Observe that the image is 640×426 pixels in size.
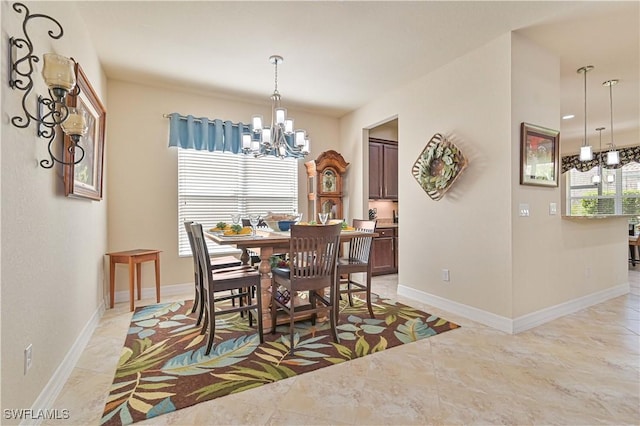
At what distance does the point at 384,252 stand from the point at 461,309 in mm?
1974

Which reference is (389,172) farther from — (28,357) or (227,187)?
(28,357)

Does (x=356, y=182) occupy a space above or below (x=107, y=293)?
above

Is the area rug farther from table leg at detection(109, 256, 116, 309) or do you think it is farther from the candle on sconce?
the candle on sconce

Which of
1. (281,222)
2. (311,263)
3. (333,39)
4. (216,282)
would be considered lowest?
(216,282)

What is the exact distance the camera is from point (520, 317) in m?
2.74

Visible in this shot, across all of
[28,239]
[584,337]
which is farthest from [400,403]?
[28,239]

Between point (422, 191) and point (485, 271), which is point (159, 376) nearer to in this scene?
point (485, 271)

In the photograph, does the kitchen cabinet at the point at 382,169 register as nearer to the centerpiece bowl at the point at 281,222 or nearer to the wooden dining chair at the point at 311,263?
the centerpiece bowl at the point at 281,222

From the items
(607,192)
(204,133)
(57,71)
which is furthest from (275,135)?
(607,192)

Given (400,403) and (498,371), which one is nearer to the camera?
(400,403)

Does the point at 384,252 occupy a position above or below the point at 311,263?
below

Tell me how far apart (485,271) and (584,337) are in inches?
35.3

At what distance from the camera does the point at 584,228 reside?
3350 millimetres

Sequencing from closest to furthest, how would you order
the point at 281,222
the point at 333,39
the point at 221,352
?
the point at 221,352, the point at 333,39, the point at 281,222
